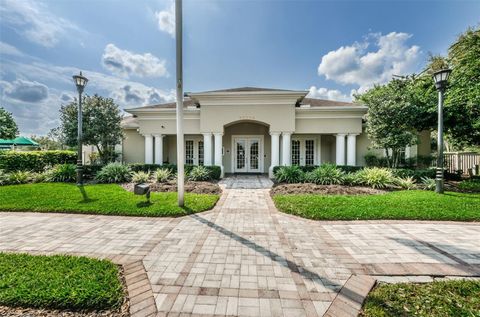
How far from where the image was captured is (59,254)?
3.76 m

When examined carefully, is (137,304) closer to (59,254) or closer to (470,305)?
(59,254)

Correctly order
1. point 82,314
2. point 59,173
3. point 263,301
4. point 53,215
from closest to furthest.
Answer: point 82,314
point 263,301
point 53,215
point 59,173

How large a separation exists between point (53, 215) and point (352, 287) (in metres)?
7.59

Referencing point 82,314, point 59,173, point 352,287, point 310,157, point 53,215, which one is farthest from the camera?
point 310,157

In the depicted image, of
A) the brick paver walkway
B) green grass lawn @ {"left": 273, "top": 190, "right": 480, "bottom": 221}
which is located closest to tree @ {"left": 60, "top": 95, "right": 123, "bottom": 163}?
the brick paver walkway

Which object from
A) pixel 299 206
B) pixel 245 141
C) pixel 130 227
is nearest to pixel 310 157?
pixel 245 141

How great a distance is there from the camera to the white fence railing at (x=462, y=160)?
1463cm

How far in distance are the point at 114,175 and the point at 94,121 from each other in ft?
13.2

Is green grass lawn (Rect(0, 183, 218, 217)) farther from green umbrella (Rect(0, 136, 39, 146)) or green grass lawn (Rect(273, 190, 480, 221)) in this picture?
green umbrella (Rect(0, 136, 39, 146))

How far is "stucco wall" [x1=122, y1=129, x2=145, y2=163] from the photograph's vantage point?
1570 centimetres

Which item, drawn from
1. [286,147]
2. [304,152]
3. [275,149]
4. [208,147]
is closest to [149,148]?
[208,147]

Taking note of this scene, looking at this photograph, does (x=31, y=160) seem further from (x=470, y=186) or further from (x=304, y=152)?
(x=470, y=186)

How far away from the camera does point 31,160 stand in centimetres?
1234

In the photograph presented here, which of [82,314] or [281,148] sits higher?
[281,148]
